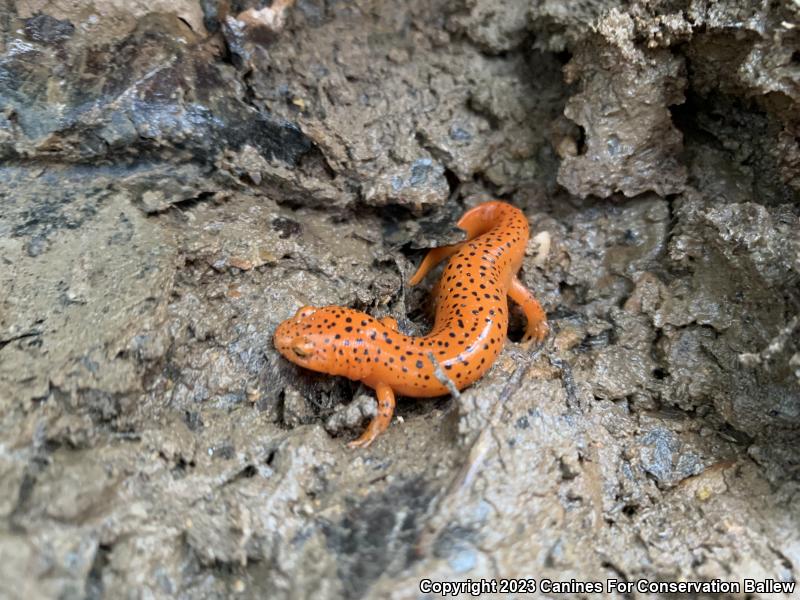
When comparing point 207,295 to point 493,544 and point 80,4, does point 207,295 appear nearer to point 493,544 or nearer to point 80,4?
point 80,4

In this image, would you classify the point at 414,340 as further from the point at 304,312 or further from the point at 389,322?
the point at 304,312

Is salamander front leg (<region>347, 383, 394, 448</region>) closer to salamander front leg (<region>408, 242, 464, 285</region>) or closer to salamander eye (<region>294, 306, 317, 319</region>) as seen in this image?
salamander eye (<region>294, 306, 317, 319</region>)

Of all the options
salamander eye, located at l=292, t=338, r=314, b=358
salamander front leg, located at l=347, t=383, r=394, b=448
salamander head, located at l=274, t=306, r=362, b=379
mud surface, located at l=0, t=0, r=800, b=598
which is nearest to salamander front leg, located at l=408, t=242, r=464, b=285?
mud surface, located at l=0, t=0, r=800, b=598

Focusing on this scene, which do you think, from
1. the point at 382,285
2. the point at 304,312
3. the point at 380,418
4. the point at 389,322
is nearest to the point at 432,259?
the point at 382,285

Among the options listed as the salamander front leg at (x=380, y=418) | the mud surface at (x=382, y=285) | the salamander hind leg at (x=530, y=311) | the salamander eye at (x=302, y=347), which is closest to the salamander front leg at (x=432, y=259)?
the mud surface at (x=382, y=285)

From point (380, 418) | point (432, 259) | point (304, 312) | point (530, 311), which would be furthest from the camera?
point (432, 259)

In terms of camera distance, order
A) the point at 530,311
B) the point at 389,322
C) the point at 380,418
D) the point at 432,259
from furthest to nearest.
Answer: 1. the point at 432,259
2. the point at 530,311
3. the point at 389,322
4. the point at 380,418

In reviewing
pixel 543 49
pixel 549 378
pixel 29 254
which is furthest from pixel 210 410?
pixel 543 49
